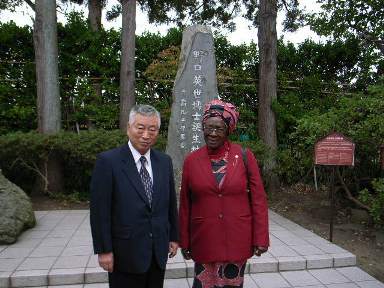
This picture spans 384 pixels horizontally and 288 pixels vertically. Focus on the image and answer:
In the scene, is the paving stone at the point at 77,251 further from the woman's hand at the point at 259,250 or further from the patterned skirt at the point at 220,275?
the woman's hand at the point at 259,250

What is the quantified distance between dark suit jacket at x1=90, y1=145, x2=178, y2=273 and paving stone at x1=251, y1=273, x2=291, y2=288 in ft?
6.70

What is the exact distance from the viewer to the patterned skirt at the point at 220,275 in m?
2.59

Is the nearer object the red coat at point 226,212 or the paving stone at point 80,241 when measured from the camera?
the red coat at point 226,212

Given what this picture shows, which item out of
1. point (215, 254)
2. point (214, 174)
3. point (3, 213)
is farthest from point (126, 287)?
point (3, 213)

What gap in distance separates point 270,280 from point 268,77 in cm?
605

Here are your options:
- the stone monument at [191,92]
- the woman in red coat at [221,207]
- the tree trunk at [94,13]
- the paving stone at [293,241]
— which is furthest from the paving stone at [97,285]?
the tree trunk at [94,13]

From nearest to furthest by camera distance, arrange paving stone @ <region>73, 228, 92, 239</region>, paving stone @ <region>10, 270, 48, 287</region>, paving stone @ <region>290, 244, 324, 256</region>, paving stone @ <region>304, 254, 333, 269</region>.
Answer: paving stone @ <region>10, 270, 48, 287</region> → paving stone @ <region>304, 254, 333, 269</region> → paving stone @ <region>290, 244, 324, 256</region> → paving stone @ <region>73, 228, 92, 239</region>

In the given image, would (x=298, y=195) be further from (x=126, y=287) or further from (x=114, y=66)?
(x=126, y=287)

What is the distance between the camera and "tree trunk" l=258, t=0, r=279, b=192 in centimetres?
893

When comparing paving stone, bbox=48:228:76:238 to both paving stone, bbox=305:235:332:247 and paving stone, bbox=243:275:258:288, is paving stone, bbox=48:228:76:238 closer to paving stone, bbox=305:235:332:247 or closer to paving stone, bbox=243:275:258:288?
paving stone, bbox=243:275:258:288

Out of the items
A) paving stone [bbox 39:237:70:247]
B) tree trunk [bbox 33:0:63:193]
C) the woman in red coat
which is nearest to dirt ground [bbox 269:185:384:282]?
the woman in red coat

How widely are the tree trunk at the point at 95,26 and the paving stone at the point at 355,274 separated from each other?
22.8 feet

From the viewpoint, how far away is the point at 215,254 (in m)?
2.52

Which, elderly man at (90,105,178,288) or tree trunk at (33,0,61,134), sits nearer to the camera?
elderly man at (90,105,178,288)
